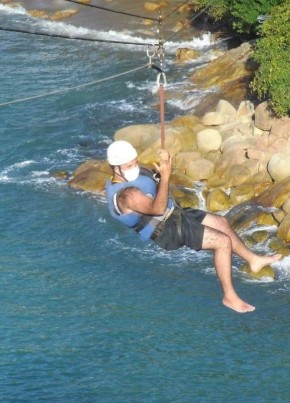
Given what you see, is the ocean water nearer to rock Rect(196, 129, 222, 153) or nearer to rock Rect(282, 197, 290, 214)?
rock Rect(282, 197, 290, 214)

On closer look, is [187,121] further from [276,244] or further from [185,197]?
[276,244]

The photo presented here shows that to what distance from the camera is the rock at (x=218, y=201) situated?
24500mm

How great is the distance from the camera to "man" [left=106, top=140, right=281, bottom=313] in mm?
10570

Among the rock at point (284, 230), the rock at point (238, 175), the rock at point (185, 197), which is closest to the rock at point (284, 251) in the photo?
the rock at point (284, 230)

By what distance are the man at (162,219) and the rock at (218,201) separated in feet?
42.0

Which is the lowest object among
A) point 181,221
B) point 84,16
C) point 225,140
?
point 84,16

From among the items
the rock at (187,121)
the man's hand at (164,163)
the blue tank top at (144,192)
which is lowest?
the rock at (187,121)

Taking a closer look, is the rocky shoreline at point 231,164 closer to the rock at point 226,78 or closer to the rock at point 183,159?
the rock at point 183,159

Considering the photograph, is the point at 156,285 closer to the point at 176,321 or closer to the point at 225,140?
the point at 176,321

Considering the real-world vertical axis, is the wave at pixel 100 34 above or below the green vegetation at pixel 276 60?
below

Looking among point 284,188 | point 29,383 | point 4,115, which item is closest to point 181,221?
point 29,383

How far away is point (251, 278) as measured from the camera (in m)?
21.5

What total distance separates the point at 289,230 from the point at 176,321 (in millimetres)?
3757

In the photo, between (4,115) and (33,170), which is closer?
(33,170)
